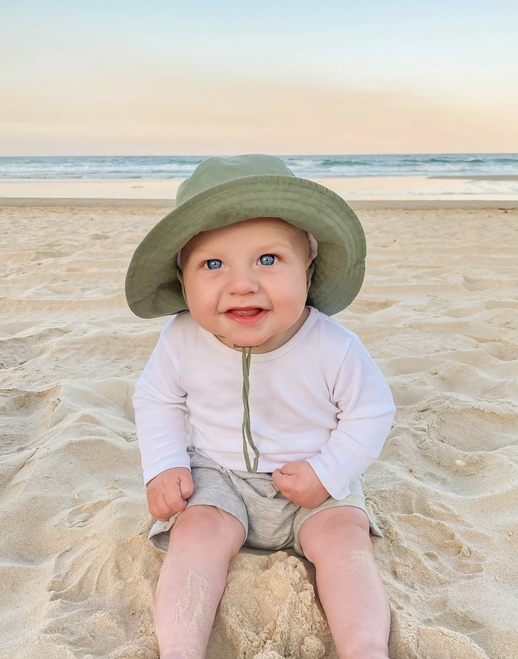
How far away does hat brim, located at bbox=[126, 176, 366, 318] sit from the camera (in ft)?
4.16

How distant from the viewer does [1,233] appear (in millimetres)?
6258

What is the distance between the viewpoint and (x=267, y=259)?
1.35 m

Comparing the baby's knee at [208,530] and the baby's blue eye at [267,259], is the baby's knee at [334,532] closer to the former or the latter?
the baby's knee at [208,530]

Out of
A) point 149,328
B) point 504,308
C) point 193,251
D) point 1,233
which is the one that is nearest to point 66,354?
point 149,328

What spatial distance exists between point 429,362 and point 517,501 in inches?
44.0

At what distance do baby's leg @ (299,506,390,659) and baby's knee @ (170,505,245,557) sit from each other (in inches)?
6.6

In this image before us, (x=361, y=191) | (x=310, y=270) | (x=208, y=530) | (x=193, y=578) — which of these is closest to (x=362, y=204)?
(x=361, y=191)

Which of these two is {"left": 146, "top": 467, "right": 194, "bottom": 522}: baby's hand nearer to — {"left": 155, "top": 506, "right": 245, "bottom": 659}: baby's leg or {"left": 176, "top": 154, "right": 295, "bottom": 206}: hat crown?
{"left": 155, "top": 506, "right": 245, "bottom": 659}: baby's leg

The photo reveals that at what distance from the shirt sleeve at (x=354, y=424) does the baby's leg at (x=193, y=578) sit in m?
0.27

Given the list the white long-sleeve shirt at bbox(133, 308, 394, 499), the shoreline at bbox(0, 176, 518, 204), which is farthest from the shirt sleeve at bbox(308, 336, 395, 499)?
the shoreline at bbox(0, 176, 518, 204)

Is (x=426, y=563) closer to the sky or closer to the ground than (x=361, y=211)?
closer to the sky

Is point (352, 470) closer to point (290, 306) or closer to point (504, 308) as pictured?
point (290, 306)

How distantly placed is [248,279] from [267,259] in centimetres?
8

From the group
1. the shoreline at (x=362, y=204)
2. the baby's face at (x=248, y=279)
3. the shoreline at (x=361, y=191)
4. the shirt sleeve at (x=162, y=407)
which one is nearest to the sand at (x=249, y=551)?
the shirt sleeve at (x=162, y=407)
